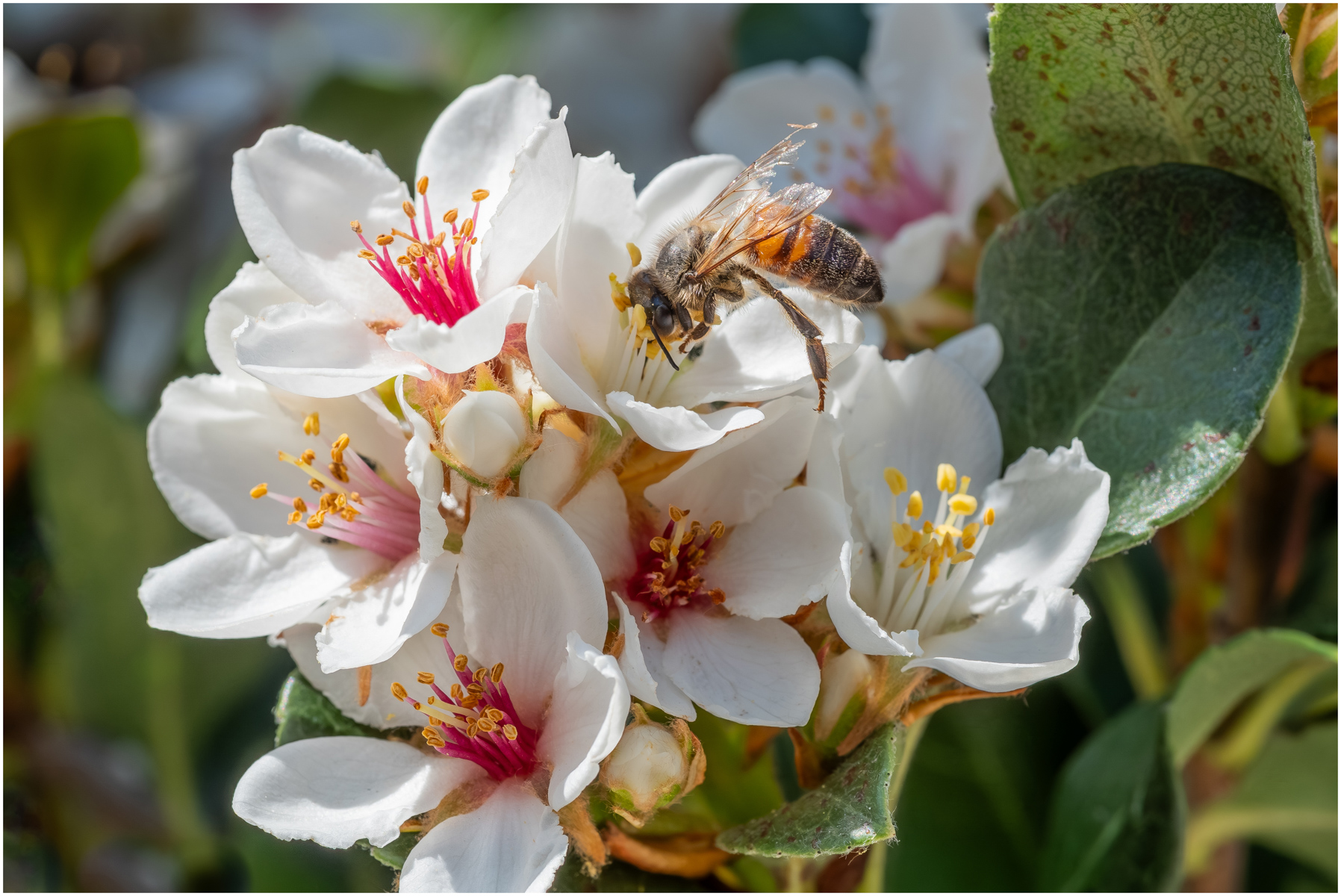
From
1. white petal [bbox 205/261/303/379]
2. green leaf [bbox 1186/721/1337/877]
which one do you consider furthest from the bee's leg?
green leaf [bbox 1186/721/1337/877]

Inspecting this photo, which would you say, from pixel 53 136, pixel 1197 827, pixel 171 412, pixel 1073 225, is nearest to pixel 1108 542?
pixel 1073 225

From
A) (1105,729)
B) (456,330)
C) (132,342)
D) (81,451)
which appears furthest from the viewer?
(132,342)

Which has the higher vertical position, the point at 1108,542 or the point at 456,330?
the point at 456,330

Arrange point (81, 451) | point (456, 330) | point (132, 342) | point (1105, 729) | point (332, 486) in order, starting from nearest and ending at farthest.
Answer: point (456, 330) → point (332, 486) → point (1105, 729) → point (81, 451) → point (132, 342)

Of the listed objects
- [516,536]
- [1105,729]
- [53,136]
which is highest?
[53,136]

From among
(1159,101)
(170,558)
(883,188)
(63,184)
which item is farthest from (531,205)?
(63,184)

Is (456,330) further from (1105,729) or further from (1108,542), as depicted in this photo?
(1105,729)

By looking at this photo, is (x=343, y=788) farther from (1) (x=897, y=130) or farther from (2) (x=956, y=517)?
(1) (x=897, y=130)
